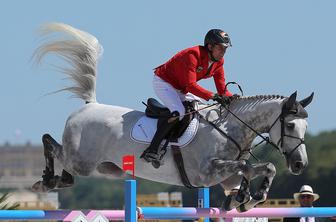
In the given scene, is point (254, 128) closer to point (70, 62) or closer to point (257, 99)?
point (257, 99)

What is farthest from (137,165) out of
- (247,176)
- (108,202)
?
(108,202)

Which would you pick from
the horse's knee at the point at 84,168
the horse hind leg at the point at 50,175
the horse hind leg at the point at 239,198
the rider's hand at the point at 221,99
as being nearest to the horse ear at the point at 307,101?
the rider's hand at the point at 221,99

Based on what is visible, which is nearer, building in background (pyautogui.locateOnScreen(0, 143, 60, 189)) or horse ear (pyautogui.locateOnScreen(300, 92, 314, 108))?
horse ear (pyautogui.locateOnScreen(300, 92, 314, 108))

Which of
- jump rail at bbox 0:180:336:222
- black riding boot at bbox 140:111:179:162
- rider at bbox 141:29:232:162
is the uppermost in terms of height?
rider at bbox 141:29:232:162

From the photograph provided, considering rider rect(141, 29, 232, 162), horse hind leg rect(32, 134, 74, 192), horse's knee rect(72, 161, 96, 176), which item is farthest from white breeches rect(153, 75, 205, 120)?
horse hind leg rect(32, 134, 74, 192)

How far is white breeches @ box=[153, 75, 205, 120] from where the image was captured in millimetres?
8430

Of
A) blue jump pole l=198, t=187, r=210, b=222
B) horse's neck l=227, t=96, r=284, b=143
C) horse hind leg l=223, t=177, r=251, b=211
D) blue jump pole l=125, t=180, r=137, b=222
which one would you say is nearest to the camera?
blue jump pole l=125, t=180, r=137, b=222

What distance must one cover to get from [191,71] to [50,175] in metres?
1.63

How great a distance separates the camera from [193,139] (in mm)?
8398

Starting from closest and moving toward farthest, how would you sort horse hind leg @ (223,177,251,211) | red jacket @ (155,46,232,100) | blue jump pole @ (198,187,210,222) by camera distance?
horse hind leg @ (223,177,251,211)
red jacket @ (155,46,232,100)
blue jump pole @ (198,187,210,222)

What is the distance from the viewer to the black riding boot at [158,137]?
8305 mm

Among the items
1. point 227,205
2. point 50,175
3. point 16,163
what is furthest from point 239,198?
point 16,163

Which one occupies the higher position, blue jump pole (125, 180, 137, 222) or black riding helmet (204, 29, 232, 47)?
black riding helmet (204, 29, 232, 47)

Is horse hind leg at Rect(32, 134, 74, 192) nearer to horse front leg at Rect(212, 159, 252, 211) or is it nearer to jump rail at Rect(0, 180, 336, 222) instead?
jump rail at Rect(0, 180, 336, 222)
